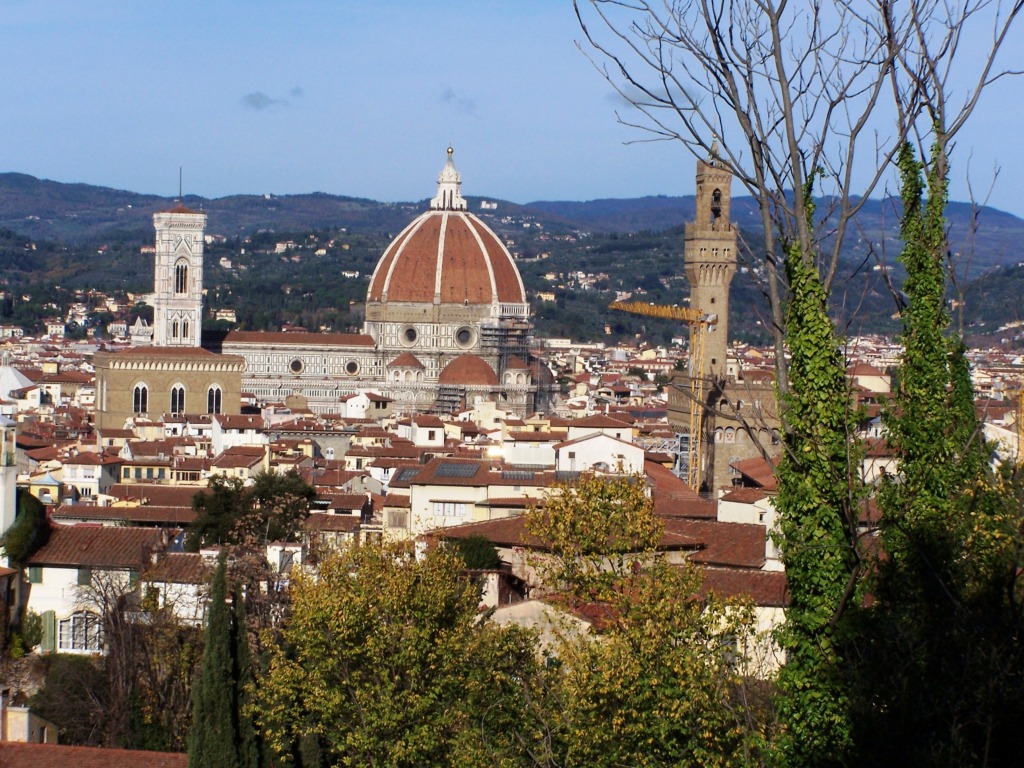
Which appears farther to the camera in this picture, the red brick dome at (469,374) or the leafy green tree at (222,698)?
the red brick dome at (469,374)

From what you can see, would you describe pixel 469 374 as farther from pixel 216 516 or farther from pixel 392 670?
pixel 392 670

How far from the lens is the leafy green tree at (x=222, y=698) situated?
58.9ft

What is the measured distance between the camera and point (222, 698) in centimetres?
1844

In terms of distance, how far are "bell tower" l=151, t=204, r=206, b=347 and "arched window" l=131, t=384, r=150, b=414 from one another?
275 inches

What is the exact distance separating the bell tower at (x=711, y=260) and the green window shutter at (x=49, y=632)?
22.4m

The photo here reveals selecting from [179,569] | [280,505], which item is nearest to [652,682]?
[179,569]

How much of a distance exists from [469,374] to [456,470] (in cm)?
4598

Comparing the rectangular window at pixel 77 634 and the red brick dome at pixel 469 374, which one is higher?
the red brick dome at pixel 469 374

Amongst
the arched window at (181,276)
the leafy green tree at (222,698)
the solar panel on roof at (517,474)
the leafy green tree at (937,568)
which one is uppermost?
the arched window at (181,276)

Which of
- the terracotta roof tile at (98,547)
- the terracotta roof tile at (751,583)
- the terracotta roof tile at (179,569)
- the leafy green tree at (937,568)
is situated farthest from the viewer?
the terracotta roof tile at (98,547)

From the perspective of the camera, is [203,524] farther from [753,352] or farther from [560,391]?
[753,352]

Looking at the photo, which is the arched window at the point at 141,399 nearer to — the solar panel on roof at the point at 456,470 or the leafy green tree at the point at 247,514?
the leafy green tree at the point at 247,514

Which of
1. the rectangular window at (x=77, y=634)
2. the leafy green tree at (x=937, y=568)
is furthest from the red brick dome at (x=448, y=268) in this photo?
the leafy green tree at (x=937, y=568)

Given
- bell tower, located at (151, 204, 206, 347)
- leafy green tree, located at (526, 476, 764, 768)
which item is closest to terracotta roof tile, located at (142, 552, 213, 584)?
leafy green tree, located at (526, 476, 764, 768)
